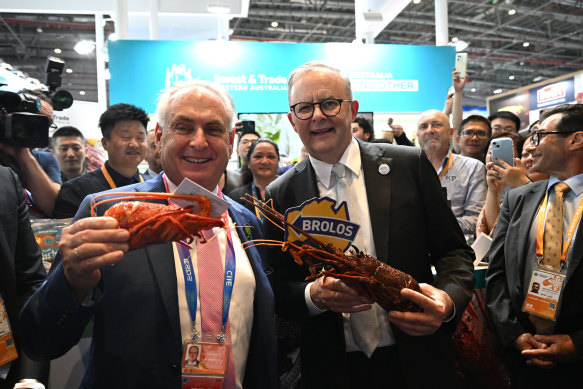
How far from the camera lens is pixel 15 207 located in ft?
5.39

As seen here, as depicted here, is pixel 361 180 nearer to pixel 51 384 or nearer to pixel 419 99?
pixel 51 384

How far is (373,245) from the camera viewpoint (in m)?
1.81

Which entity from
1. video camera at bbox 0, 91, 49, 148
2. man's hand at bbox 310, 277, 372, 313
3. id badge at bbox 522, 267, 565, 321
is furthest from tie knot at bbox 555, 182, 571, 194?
video camera at bbox 0, 91, 49, 148

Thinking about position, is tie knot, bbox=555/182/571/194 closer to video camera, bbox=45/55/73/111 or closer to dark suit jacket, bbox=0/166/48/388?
dark suit jacket, bbox=0/166/48/388

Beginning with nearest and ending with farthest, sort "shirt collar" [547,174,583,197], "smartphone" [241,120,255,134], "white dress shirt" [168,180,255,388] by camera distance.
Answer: "white dress shirt" [168,180,255,388] → "shirt collar" [547,174,583,197] → "smartphone" [241,120,255,134]

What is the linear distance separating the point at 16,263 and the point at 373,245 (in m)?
1.49

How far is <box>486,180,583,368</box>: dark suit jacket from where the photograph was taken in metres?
2.26

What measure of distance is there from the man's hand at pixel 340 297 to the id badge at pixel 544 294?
135 cm

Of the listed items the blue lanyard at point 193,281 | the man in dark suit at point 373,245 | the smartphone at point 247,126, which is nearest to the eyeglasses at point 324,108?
the man in dark suit at point 373,245

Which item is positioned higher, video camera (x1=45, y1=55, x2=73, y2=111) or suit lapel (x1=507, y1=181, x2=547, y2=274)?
video camera (x1=45, y1=55, x2=73, y2=111)

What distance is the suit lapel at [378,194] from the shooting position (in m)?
1.77

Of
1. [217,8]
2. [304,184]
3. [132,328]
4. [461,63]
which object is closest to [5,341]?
[132,328]

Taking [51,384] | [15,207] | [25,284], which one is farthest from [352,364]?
[51,384]

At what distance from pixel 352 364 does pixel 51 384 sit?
1.85 m
